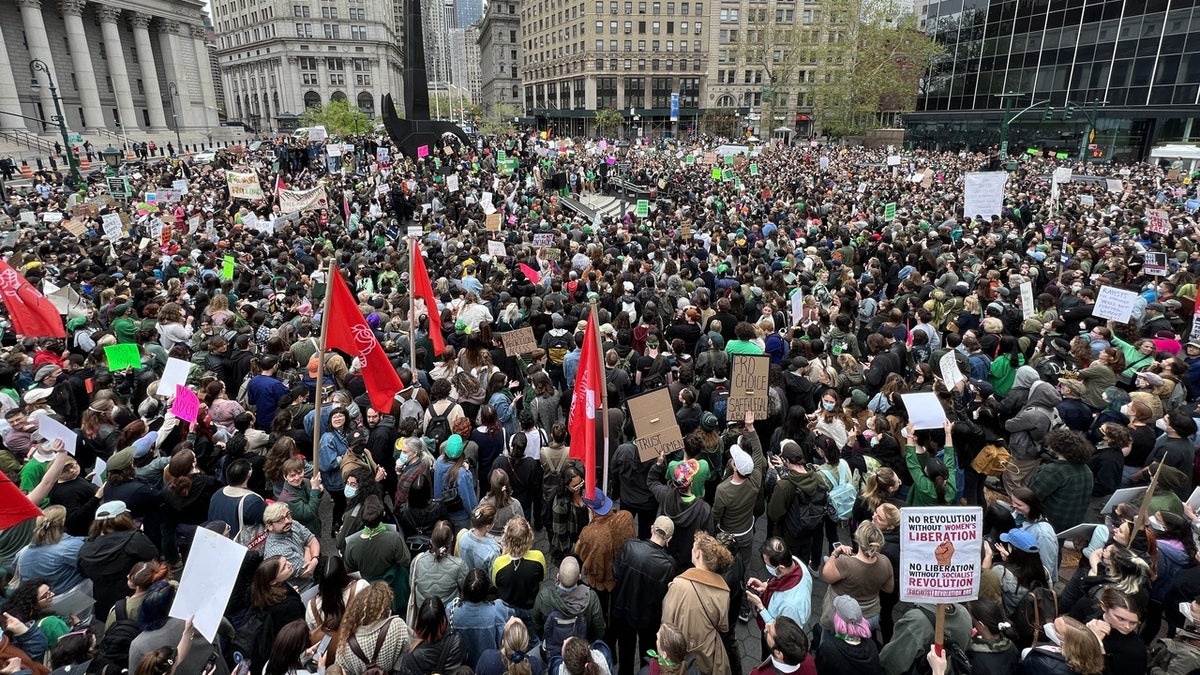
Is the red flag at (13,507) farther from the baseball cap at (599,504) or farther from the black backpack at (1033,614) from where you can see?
the black backpack at (1033,614)

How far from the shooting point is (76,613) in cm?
475

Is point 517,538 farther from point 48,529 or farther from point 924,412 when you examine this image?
point 924,412

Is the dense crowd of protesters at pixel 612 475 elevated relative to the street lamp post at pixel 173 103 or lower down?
lower down

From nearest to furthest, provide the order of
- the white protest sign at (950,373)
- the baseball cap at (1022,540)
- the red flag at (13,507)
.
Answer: the red flag at (13,507) < the baseball cap at (1022,540) < the white protest sign at (950,373)

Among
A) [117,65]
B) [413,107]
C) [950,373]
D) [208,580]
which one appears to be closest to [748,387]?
[950,373]

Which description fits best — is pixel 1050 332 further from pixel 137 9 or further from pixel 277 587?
pixel 137 9

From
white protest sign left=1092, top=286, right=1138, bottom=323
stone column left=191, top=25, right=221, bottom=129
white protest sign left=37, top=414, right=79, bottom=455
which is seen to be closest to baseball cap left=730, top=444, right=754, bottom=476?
white protest sign left=37, top=414, right=79, bottom=455

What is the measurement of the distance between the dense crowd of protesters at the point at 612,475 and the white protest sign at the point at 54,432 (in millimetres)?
102

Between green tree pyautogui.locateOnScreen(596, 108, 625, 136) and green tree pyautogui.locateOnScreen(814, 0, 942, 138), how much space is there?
31.5 m

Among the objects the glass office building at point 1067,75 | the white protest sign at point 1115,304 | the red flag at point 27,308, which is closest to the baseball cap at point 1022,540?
the white protest sign at point 1115,304

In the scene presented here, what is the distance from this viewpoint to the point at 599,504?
5.46 m

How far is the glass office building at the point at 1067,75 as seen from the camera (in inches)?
1676

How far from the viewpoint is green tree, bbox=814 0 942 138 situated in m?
62.8

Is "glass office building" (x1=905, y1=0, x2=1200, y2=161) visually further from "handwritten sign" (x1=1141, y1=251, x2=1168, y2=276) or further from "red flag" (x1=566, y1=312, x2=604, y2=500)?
"red flag" (x1=566, y1=312, x2=604, y2=500)
